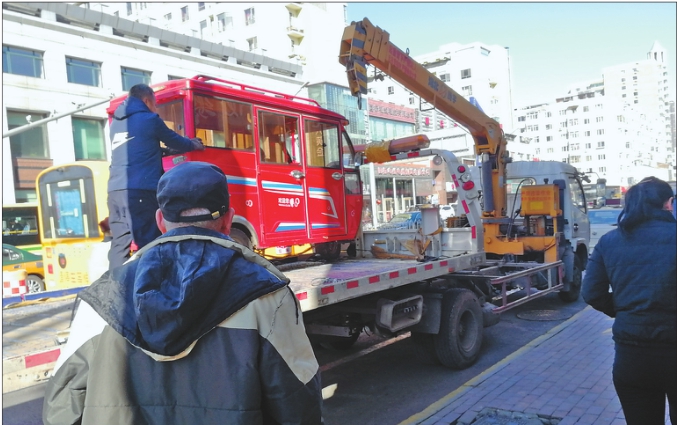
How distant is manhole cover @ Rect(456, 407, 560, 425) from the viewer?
4086 mm

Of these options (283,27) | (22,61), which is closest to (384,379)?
(22,61)

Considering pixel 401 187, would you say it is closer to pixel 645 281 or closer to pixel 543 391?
pixel 543 391

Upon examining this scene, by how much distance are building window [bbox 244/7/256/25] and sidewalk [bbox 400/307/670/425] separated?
46321 millimetres

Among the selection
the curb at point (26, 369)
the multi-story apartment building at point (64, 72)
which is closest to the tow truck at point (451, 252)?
the curb at point (26, 369)

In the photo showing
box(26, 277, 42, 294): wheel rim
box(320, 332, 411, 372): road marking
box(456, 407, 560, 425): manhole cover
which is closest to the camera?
box(456, 407, 560, 425): manhole cover

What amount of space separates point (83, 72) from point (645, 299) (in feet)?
93.7

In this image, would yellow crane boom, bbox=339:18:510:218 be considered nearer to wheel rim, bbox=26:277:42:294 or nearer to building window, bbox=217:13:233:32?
wheel rim, bbox=26:277:42:294

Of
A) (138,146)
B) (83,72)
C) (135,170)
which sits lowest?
(135,170)

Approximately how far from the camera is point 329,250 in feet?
21.1

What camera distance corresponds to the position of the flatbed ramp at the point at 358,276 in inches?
168

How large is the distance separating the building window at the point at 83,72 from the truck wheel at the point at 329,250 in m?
23.9

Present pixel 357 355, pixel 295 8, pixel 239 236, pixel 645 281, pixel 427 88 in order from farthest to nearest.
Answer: pixel 295 8 → pixel 427 88 → pixel 357 355 → pixel 239 236 → pixel 645 281

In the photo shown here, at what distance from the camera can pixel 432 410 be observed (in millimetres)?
4609

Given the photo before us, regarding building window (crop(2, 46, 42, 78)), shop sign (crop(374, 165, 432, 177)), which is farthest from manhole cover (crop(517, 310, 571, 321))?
shop sign (crop(374, 165, 432, 177))
